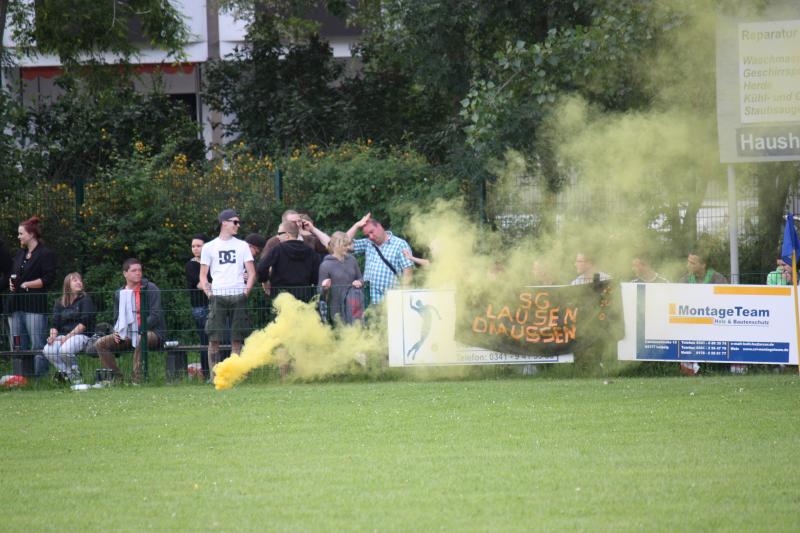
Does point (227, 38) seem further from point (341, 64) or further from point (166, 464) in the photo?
point (166, 464)

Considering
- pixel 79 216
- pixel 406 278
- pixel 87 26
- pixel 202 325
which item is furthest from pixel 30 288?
pixel 87 26

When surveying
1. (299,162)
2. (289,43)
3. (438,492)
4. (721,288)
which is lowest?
(438,492)

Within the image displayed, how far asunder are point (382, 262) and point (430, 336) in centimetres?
139

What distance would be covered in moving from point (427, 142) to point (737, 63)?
11.5 metres

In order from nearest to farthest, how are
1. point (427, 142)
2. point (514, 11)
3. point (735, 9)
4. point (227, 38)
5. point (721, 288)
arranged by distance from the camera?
point (721, 288) < point (735, 9) < point (514, 11) < point (427, 142) < point (227, 38)

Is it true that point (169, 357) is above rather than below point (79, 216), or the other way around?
below

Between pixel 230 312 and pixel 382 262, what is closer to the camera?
pixel 230 312

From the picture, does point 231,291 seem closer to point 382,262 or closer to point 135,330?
point 135,330

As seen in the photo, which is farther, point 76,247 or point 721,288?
point 76,247

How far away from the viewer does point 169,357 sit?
55.9 feet

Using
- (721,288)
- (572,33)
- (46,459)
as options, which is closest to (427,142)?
(572,33)

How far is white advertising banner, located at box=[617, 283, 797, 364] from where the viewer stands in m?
15.7

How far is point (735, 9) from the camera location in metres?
19.9

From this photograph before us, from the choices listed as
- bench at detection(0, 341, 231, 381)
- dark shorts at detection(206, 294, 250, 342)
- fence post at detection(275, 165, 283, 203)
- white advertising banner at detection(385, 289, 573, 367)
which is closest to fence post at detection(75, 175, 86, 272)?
fence post at detection(275, 165, 283, 203)
